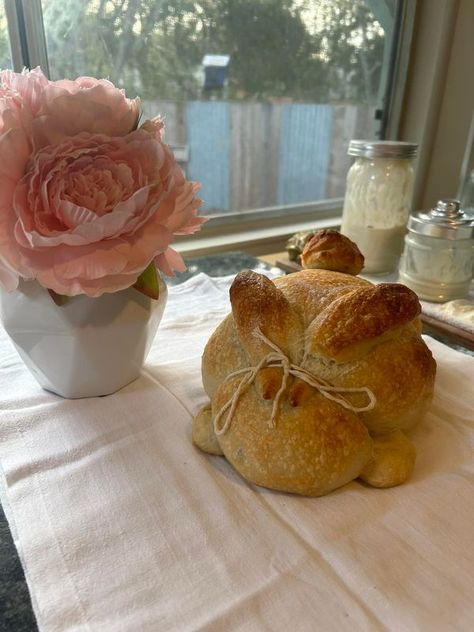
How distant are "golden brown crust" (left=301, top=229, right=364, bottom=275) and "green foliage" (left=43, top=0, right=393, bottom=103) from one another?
0.76 m

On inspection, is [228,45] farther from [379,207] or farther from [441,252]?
[441,252]

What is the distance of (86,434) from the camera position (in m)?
0.48

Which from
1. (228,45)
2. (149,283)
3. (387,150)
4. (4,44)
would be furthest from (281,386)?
(228,45)

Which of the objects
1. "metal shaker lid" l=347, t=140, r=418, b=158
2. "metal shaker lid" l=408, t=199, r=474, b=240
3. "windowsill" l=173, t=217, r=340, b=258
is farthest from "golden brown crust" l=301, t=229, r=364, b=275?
"windowsill" l=173, t=217, r=340, b=258

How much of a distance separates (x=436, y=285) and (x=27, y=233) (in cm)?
70

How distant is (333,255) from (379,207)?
52cm

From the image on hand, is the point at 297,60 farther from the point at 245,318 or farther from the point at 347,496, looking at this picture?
the point at 347,496

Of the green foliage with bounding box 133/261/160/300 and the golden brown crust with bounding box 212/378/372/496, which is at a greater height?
the green foliage with bounding box 133/261/160/300

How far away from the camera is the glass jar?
3.27 ft

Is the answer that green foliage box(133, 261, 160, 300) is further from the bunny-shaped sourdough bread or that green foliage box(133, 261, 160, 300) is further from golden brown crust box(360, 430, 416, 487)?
golden brown crust box(360, 430, 416, 487)

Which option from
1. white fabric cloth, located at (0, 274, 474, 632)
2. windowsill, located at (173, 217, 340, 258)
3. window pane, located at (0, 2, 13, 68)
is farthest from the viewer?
windowsill, located at (173, 217, 340, 258)

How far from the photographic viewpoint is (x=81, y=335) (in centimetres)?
50

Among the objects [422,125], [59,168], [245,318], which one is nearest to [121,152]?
[59,168]

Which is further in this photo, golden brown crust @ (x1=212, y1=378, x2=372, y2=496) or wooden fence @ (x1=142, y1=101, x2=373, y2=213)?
wooden fence @ (x1=142, y1=101, x2=373, y2=213)
